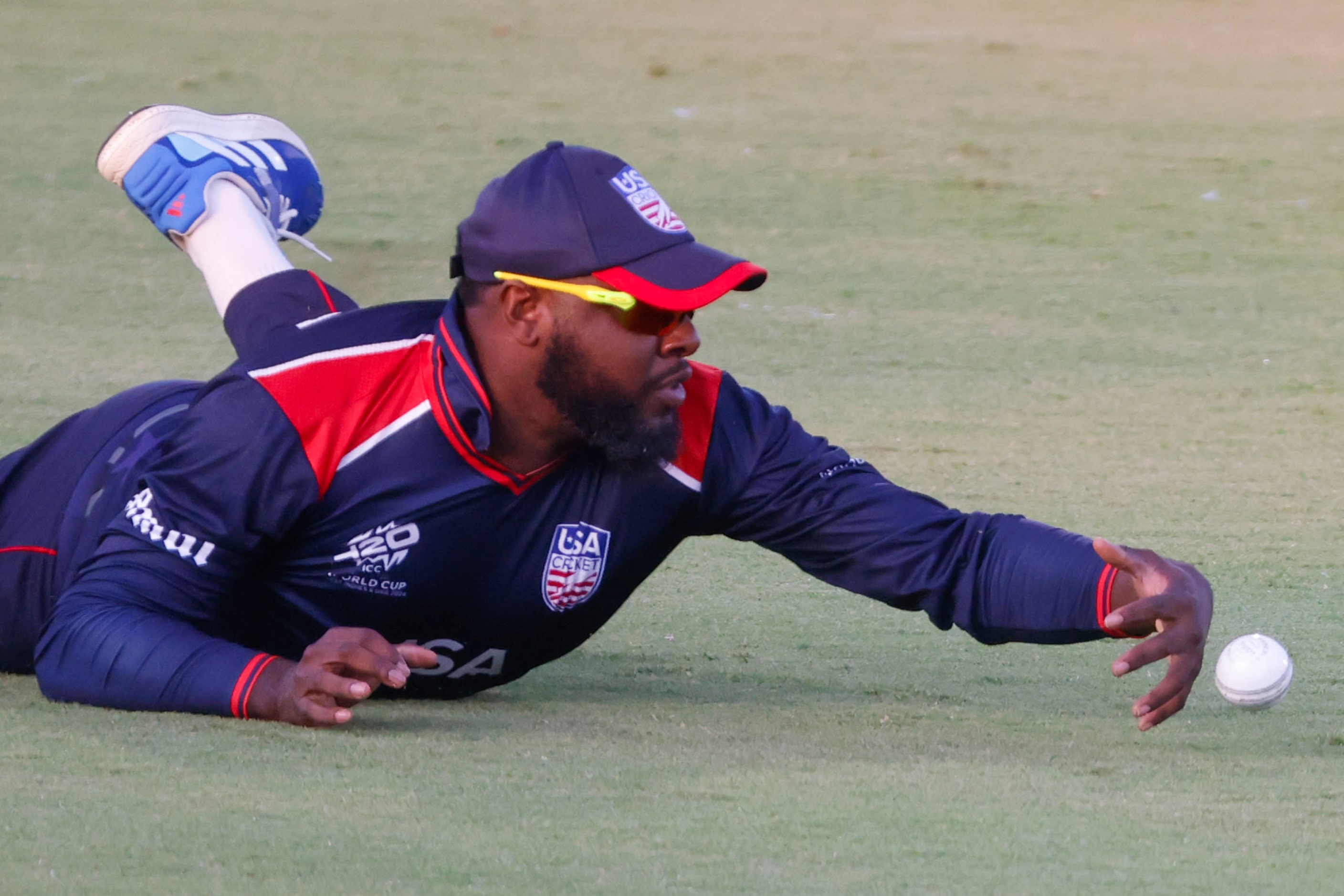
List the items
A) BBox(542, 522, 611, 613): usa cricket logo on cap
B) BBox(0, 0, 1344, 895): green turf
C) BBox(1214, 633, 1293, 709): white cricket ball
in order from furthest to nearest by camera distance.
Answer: BBox(1214, 633, 1293, 709): white cricket ball < BBox(542, 522, 611, 613): usa cricket logo on cap < BBox(0, 0, 1344, 895): green turf

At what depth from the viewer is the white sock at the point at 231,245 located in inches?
165

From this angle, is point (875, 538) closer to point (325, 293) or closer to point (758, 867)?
point (758, 867)

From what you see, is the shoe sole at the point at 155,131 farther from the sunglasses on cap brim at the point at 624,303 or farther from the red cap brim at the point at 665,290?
the red cap brim at the point at 665,290

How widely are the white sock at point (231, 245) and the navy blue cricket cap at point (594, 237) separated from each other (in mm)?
1065

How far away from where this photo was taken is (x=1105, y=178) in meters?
9.48

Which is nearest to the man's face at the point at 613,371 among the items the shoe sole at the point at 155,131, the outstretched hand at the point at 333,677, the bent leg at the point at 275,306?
the outstretched hand at the point at 333,677

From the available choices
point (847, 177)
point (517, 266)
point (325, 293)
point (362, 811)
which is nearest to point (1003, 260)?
point (847, 177)

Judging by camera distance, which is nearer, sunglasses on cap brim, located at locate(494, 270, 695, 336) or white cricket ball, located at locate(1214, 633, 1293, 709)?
sunglasses on cap brim, located at locate(494, 270, 695, 336)

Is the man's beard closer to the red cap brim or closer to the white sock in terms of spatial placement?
the red cap brim

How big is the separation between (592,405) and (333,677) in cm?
59

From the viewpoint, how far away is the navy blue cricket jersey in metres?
3.15

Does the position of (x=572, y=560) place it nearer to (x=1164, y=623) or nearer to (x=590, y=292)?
(x=590, y=292)

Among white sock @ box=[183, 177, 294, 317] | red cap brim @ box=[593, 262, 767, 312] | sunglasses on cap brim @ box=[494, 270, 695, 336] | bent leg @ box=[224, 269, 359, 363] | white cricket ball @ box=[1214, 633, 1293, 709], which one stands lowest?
white cricket ball @ box=[1214, 633, 1293, 709]

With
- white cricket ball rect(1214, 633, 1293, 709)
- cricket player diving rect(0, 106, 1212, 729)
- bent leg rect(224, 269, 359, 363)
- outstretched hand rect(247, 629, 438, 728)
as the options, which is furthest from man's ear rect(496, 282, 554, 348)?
white cricket ball rect(1214, 633, 1293, 709)
